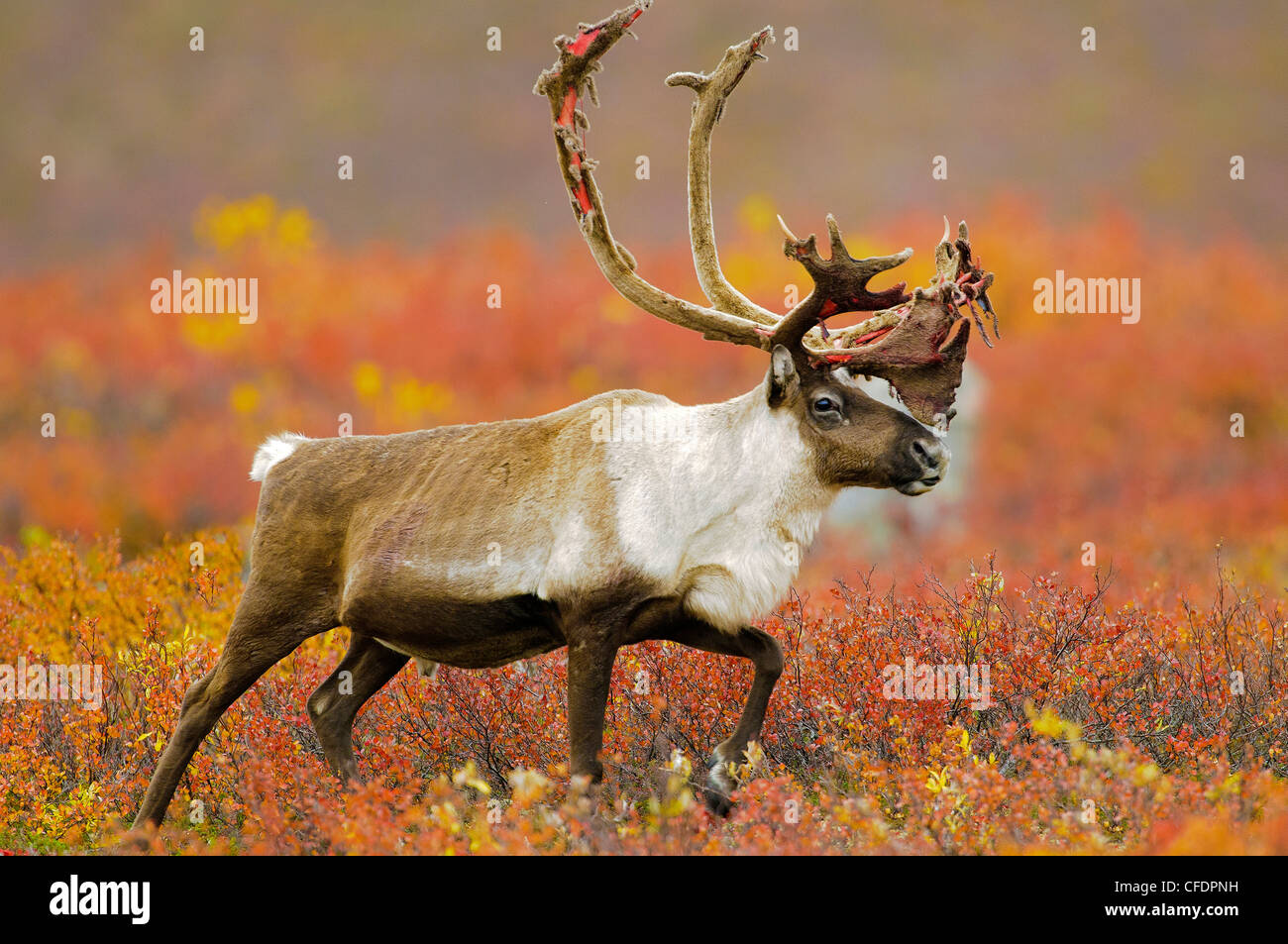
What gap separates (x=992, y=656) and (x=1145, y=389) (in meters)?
14.1

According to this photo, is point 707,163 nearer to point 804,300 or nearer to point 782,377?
point 804,300

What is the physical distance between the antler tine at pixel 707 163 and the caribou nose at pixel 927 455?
3.26 feet

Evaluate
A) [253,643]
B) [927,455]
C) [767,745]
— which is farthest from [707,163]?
[253,643]

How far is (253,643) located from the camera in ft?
20.3

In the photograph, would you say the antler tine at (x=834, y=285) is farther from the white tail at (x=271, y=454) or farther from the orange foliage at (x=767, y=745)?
the white tail at (x=271, y=454)

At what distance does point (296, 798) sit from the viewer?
613 centimetres

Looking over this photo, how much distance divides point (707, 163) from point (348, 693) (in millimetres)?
2822

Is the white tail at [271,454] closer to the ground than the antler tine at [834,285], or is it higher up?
closer to the ground

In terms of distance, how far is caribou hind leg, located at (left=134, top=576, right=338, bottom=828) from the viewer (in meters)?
6.18

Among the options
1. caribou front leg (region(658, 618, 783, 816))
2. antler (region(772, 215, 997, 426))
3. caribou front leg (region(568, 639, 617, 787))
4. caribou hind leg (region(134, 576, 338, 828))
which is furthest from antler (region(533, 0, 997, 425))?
caribou hind leg (region(134, 576, 338, 828))

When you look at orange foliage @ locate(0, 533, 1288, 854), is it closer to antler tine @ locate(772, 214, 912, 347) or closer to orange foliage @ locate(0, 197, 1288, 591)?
antler tine @ locate(772, 214, 912, 347)

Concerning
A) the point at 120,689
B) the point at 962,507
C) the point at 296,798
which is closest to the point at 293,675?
the point at 120,689

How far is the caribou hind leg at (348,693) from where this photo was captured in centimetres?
660

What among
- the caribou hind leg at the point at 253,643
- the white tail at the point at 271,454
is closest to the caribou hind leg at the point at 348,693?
the caribou hind leg at the point at 253,643
